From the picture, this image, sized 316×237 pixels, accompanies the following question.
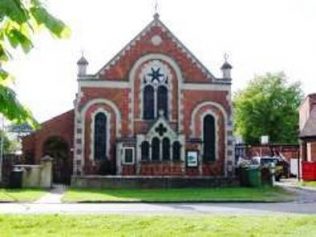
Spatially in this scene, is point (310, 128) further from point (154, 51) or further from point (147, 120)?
point (154, 51)

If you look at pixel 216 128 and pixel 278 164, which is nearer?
pixel 216 128

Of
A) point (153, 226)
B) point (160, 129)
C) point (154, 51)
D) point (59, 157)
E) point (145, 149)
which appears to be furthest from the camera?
point (59, 157)

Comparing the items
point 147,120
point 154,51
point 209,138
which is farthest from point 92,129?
point 209,138

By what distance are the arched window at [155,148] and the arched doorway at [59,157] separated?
596 cm

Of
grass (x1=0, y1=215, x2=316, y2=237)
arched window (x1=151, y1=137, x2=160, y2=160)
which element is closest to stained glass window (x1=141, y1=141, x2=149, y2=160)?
arched window (x1=151, y1=137, x2=160, y2=160)

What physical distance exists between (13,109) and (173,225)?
1041cm

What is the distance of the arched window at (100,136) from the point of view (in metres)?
40.9

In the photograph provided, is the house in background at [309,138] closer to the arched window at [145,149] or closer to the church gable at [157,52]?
the church gable at [157,52]

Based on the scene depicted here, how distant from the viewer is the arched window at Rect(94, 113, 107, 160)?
4091 centimetres

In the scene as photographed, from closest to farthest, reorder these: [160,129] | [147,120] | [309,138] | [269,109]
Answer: [160,129]
[147,120]
[309,138]
[269,109]

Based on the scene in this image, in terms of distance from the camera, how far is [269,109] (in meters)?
92.7

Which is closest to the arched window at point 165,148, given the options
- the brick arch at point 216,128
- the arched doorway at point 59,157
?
the brick arch at point 216,128

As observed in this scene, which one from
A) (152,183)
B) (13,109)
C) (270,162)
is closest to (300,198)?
(152,183)

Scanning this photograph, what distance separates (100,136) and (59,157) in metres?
4.01
